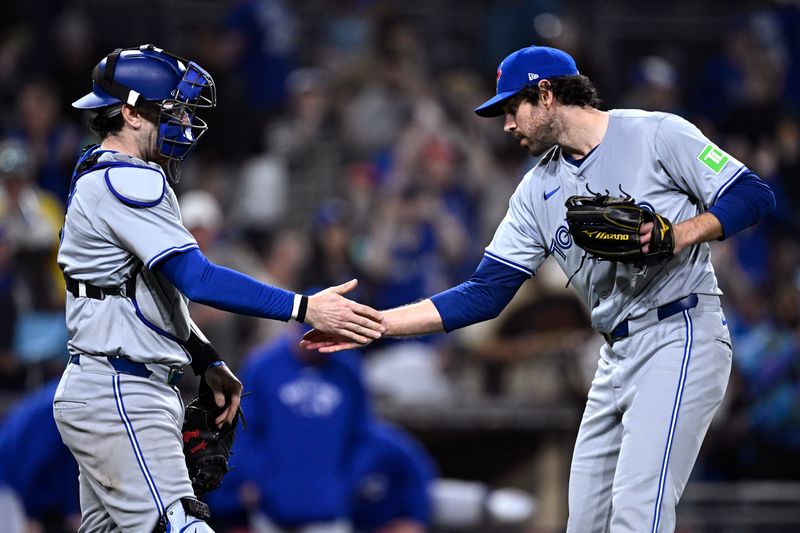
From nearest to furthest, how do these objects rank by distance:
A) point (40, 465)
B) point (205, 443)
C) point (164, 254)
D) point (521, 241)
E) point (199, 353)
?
point (164, 254) < point (205, 443) < point (199, 353) < point (521, 241) < point (40, 465)

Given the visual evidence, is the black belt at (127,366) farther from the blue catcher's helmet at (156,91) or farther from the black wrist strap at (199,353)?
the blue catcher's helmet at (156,91)

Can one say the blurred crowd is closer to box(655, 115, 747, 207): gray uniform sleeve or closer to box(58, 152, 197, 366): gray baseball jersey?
box(58, 152, 197, 366): gray baseball jersey

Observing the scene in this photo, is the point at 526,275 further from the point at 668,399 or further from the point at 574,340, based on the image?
the point at 574,340

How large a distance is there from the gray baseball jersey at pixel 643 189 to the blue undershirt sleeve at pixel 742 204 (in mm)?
38

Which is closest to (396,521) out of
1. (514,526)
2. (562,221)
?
(514,526)

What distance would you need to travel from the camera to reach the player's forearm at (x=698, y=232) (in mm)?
4668

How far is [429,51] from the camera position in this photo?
44.6 feet

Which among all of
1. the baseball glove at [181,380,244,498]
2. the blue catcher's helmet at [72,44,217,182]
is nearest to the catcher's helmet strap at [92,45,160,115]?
the blue catcher's helmet at [72,44,217,182]

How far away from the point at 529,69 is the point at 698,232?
2.94ft

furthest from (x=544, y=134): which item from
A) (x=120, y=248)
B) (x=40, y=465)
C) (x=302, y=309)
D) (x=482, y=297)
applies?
(x=40, y=465)

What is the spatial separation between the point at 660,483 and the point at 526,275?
1065 millimetres

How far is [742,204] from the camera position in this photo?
4.71 meters

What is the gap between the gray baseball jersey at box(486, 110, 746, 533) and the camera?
184 inches

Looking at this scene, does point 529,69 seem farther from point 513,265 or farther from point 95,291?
point 95,291
